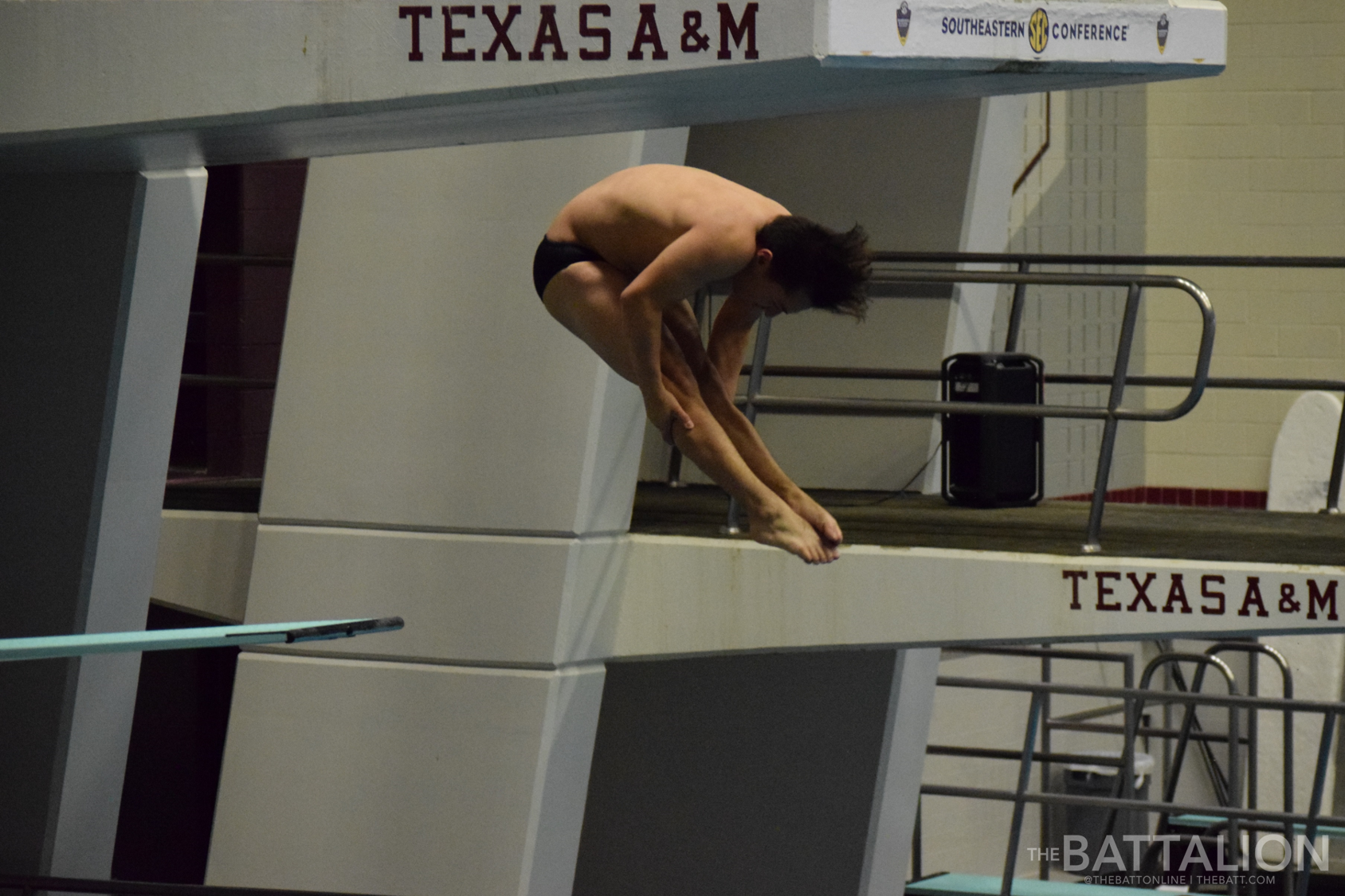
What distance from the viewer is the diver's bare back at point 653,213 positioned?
4855 millimetres

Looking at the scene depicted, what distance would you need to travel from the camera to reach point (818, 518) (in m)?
5.47

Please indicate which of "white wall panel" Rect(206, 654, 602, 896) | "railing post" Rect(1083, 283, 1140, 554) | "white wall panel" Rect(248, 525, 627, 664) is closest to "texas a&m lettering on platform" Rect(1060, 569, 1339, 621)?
"railing post" Rect(1083, 283, 1140, 554)

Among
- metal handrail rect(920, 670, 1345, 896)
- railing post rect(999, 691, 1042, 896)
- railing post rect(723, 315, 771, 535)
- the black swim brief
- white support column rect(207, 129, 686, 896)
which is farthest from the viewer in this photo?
railing post rect(999, 691, 1042, 896)

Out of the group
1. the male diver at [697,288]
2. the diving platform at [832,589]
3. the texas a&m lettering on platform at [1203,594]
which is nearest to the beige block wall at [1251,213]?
the diving platform at [832,589]

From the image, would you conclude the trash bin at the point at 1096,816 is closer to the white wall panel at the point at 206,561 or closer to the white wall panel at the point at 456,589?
the white wall panel at the point at 456,589

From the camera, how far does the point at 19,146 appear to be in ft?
15.0

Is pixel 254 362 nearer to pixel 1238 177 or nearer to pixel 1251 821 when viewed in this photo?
pixel 1251 821

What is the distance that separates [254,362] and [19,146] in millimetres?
5181

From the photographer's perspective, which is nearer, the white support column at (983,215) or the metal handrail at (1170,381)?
the metal handrail at (1170,381)

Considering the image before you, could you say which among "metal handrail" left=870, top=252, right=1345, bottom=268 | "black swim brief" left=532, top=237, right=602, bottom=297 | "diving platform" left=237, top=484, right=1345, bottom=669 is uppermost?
"metal handrail" left=870, top=252, right=1345, bottom=268

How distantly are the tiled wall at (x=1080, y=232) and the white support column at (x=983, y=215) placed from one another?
10.9ft

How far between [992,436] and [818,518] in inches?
91.3

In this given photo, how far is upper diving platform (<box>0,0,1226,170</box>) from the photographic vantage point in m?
3.62

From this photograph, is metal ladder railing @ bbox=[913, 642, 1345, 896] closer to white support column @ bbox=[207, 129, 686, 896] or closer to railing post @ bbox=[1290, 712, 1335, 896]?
railing post @ bbox=[1290, 712, 1335, 896]
